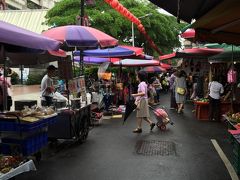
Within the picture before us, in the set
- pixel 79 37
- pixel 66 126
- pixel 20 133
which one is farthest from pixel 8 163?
pixel 79 37

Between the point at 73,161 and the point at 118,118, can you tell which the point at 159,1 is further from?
the point at 118,118

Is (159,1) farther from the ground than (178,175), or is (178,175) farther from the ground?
(159,1)

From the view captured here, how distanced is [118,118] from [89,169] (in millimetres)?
7704

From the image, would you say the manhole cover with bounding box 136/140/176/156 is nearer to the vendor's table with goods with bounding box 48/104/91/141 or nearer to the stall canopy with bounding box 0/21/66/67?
the vendor's table with goods with bounding box 48/104/91/141

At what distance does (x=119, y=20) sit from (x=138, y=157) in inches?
798

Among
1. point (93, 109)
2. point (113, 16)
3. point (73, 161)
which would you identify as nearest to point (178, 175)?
point (73, 161)

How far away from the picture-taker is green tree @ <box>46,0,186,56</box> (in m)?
26.0

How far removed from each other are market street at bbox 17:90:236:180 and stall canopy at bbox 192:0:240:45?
258cm

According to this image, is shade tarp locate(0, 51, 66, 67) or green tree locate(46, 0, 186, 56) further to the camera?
green tree locate(46, 0, 186, 56)

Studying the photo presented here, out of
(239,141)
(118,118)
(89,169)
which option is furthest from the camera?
(118,118)

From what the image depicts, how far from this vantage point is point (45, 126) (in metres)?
7.32

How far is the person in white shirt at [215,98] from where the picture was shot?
1348 centimetres

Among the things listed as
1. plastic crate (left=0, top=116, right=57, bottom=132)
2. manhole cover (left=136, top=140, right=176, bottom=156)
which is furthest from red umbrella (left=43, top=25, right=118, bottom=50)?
plastic crate (left=0, top=116, right=57, bottom=132)

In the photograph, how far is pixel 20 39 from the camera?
19.9 ft
